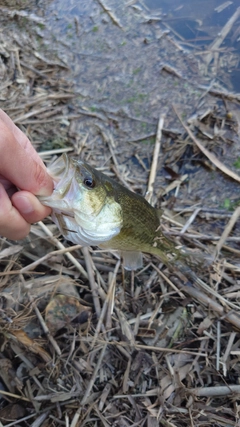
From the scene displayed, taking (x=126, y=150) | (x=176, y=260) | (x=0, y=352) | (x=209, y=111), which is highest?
(x=209, y=111)

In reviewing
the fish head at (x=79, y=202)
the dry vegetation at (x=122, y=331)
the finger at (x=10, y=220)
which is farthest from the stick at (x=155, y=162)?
the finger at (x=10, y=220)

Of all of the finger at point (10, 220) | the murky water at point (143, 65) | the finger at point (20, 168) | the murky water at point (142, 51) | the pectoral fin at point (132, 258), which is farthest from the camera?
the murky water at point (142, 51)

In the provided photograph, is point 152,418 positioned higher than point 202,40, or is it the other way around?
point 202,40

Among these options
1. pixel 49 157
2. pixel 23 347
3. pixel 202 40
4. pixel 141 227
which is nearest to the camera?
pixel 141 227

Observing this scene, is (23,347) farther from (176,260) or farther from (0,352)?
(176,260)

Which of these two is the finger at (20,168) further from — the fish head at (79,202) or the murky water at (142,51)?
the murky water at (142,51)

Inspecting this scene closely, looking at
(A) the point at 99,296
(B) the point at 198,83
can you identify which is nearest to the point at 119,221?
(A) the point at 99,296

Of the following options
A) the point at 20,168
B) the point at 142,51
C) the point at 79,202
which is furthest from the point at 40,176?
the point at 142,51

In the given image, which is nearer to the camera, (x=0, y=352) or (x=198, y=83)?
(x=0, y=352)
